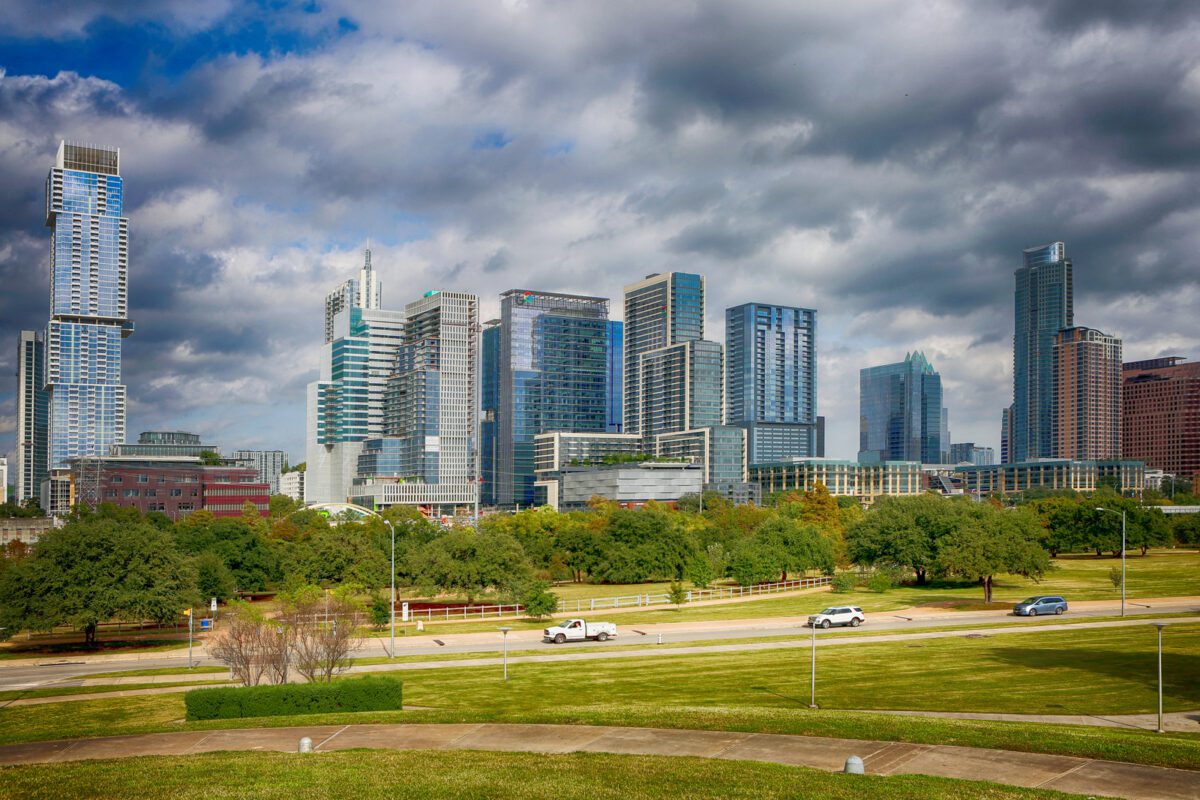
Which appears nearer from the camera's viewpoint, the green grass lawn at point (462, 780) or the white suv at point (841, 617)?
the green grass lawn at point (462, 780)

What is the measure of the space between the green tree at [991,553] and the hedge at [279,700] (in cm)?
5976

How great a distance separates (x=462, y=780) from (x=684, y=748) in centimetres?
777

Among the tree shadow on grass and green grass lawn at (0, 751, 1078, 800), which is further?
the tree shadow on grass

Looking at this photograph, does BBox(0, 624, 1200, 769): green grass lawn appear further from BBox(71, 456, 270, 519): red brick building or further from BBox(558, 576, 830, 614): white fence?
BBox(71, 456, 270, 519): red brick building

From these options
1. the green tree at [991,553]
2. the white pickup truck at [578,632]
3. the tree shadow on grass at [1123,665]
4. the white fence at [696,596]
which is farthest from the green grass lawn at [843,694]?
the white fence at [696,596]

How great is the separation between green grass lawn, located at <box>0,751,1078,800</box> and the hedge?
34.8 feet

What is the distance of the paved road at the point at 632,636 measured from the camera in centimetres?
5472

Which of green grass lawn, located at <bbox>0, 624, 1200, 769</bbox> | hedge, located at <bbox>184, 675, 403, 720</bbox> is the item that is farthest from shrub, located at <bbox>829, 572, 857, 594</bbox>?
hedge, located at <bbox>184, 675, 403, 720</bbox>

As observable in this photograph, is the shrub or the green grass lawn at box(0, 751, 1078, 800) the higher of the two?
the green grass lawn at box(0, 751, 1078, 800)

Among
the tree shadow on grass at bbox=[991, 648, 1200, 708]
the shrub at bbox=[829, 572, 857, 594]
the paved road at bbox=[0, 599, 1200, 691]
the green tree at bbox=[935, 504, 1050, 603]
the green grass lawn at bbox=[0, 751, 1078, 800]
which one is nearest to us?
the green grass lawn at bbox=[0, 751, 1078, 800]

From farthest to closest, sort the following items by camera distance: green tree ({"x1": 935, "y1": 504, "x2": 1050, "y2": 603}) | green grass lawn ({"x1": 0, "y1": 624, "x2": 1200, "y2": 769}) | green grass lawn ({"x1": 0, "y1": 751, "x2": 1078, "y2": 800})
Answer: green tree ({"x1": 935, "y1": 504, "x2": 1050, "y2": 603}), green grass lawn ({"x1": 0, "y1": 624, "x2": 1200, "y2": 769}), green grass lawn ({"x1": 0, "y1": 751, "x2": 1078, "y2": 800})

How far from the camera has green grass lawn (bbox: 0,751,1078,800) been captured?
1917 centimetres

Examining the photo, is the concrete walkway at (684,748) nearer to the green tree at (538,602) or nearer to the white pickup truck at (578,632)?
the white pickup truck at (578,632)

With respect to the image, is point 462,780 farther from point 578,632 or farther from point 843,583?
point 843,583
